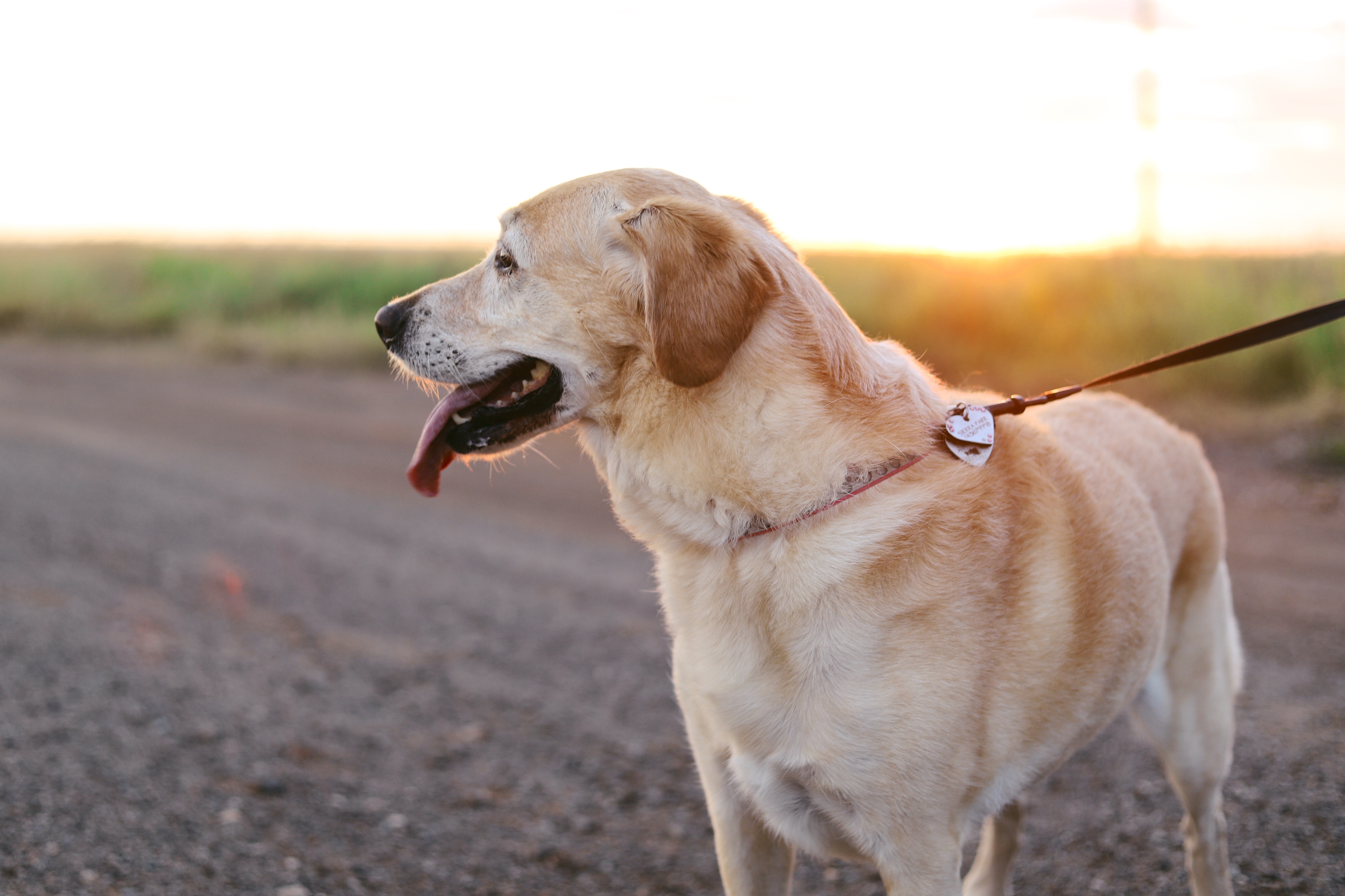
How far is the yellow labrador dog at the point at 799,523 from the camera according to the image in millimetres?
2111

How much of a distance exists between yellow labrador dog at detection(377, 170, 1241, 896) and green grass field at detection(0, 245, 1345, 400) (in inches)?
89.7

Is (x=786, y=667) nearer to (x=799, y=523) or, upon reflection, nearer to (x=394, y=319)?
(x=799, y=523)

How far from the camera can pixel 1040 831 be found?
3.52 m

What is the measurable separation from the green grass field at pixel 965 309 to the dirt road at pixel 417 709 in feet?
6.89

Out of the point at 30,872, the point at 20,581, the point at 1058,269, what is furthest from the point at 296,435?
the point at 1058,269

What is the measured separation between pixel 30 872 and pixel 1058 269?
1430 cm

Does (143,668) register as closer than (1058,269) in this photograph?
Yes

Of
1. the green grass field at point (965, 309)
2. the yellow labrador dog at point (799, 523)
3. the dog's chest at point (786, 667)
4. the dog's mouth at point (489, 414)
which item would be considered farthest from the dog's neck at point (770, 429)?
the green grass field at point (965, 309)

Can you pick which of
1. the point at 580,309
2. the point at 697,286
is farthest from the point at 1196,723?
the point at 580,309

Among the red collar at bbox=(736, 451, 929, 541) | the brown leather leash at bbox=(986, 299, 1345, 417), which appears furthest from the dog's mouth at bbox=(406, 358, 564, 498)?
the brown leather leash at bbox=(986, 299, 1345, 417)

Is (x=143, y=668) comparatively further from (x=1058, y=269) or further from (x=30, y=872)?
(x=1058, y=269)

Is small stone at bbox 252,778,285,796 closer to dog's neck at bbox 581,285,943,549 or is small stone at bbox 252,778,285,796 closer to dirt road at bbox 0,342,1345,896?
dirt road at bbox 0,342,1345,896

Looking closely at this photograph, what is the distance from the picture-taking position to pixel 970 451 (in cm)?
231

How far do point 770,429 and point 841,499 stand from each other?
0.23 m
